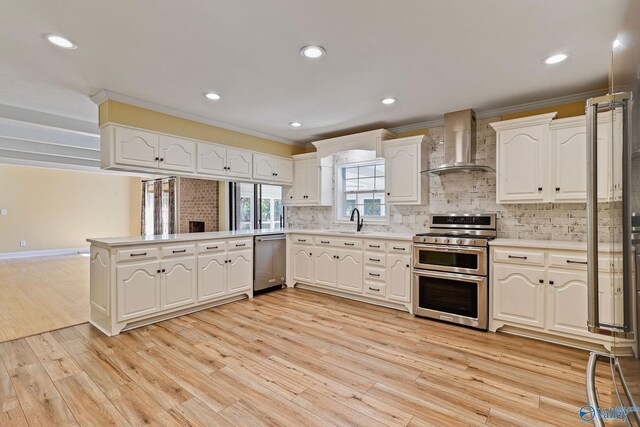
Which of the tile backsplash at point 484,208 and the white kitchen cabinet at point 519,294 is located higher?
the tile backsplash at point 484,208

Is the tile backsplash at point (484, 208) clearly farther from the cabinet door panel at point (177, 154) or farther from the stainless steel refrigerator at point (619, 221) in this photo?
the stainless steel refrigerator at point (619, 221)

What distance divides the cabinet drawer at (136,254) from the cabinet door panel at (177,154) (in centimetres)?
103

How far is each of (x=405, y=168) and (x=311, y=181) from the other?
166 centimetres

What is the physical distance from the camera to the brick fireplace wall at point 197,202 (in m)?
4.43

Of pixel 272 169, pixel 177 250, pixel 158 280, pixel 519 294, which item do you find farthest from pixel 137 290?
pixel 519 294

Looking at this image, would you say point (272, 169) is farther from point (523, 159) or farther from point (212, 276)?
point (523, 159)

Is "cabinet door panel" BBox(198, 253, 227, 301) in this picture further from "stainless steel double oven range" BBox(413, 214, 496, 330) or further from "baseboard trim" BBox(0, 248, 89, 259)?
"baseboard trim" BBox(0, 248, 89, 259)

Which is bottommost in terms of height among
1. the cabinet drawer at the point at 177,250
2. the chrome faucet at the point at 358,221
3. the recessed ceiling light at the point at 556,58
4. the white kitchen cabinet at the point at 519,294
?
A: the white kitchen cabinet at the point at 519,294

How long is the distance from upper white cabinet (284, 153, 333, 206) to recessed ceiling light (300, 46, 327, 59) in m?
2.50

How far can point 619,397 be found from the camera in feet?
2.89

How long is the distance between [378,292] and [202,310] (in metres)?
2.20

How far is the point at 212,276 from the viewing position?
147 inches

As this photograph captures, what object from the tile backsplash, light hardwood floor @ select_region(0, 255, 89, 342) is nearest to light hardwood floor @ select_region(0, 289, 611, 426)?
light hardwood floor @ select_region(0, 255, 89, 342)

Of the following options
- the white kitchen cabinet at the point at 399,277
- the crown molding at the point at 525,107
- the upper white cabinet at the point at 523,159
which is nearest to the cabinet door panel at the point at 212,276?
the white kitchen cabinet at the point at 399,277
